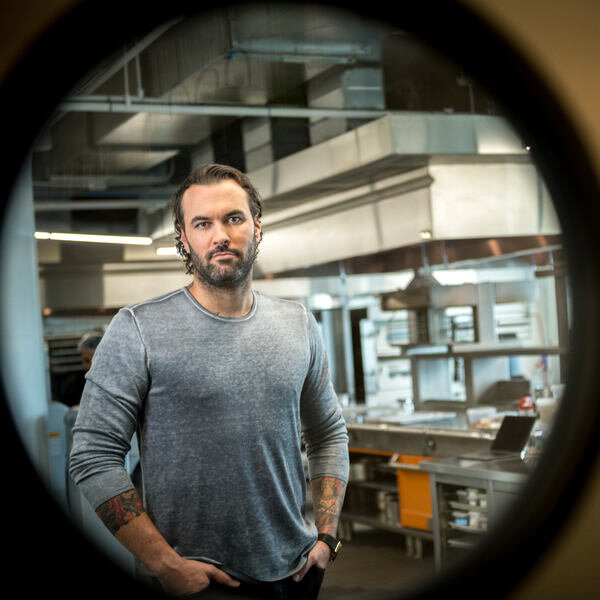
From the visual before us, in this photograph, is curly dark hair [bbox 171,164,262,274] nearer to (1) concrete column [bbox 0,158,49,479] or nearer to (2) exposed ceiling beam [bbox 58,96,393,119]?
(1) concrete column [bbox 0,158,49,479]

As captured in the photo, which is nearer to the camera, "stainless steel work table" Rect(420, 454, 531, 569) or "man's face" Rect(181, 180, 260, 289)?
"man's face" Rect(181, 180, 260, 289)

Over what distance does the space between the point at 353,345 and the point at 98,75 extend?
512 centimetres

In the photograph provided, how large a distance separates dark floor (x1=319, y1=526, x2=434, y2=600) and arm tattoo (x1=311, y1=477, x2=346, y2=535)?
219 centimetres

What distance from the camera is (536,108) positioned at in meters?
1.03

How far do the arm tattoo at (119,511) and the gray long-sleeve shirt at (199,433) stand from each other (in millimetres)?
16

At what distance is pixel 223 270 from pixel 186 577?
502mm

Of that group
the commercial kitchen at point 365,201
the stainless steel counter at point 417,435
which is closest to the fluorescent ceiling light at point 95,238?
the commercial kitchen at point 365,201

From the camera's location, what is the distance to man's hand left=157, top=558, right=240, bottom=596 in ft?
3.82

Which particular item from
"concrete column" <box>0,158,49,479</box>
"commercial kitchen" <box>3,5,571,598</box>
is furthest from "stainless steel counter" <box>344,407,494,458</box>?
"concrete column" <box>0,158,49,479</box>

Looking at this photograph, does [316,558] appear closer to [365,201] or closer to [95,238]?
[365,201]

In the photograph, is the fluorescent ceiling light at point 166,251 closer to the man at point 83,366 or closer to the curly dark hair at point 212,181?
the man at point 83,366

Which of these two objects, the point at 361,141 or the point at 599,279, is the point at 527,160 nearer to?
the point at 361,141

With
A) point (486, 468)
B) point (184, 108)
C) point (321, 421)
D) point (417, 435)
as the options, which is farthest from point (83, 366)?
point (321, 421)

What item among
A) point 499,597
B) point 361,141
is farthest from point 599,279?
point 361,141
